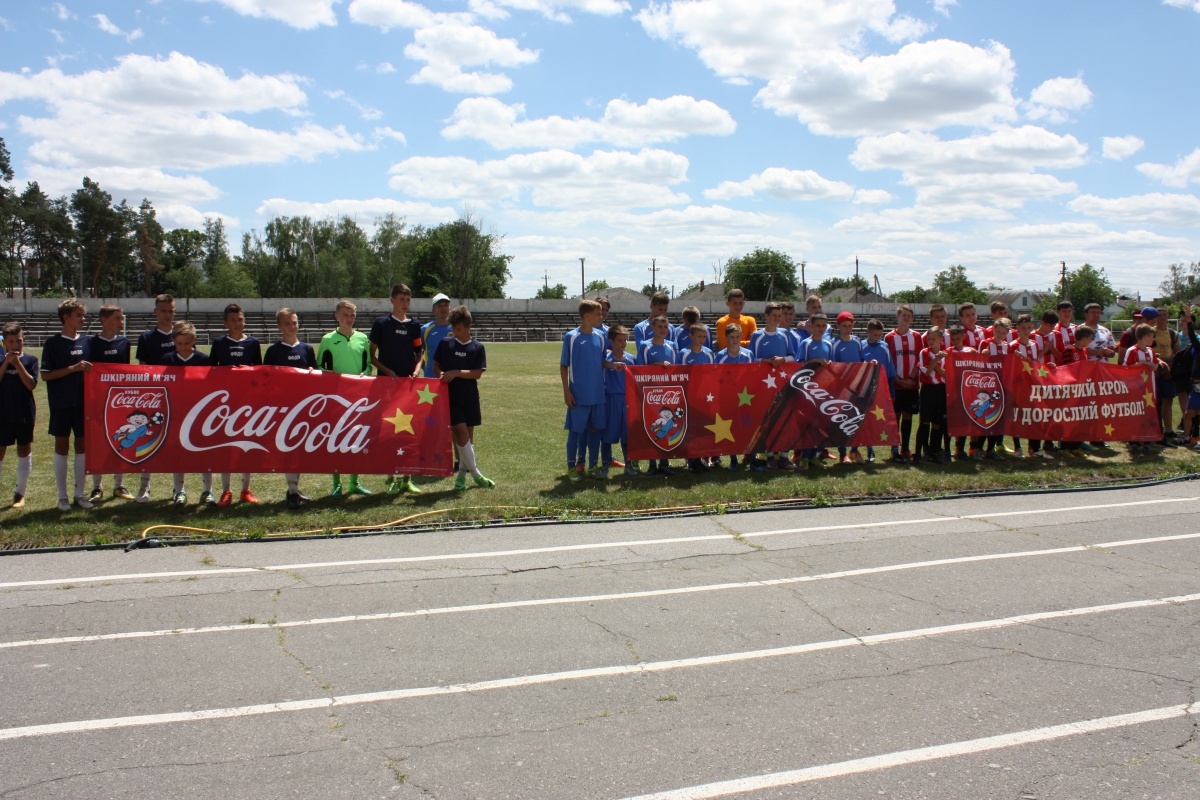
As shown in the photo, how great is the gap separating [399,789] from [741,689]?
177 cm

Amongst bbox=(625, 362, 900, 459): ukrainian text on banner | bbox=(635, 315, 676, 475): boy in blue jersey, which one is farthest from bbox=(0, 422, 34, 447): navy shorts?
bbox=(635, 315, 676, 475): boy in blue jersey

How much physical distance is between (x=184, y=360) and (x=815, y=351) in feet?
24.8

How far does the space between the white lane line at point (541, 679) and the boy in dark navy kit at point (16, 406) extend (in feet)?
18.8

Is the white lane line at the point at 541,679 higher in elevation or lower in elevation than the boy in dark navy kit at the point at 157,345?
lower

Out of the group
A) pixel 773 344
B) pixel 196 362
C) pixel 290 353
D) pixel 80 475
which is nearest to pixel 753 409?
pixel 773 344

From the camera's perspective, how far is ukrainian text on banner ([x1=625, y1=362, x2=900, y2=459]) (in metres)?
9.88

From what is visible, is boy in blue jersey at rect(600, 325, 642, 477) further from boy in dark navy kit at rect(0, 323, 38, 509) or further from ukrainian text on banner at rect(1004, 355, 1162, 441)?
boy in dark navy kit at rect(0, 323, 38, 509)

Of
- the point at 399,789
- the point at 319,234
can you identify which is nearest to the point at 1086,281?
the point at 319,234

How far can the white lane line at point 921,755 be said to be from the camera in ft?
10.7

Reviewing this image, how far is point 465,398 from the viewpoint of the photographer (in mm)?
9320

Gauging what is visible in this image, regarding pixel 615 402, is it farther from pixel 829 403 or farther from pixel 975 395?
pixel 975 395

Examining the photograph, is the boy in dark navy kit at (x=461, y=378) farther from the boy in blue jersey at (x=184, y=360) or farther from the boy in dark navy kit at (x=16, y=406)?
the boy in dark navy kit at (x=16, y=406)

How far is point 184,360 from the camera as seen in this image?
29.2ft

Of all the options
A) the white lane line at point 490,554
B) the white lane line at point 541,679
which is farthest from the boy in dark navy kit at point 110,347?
the white lane line at point 541,679
